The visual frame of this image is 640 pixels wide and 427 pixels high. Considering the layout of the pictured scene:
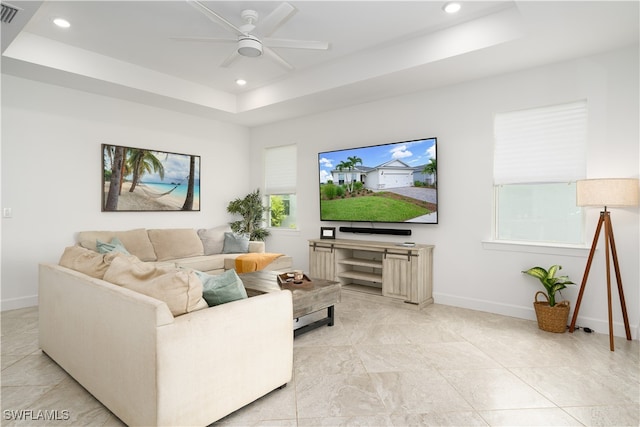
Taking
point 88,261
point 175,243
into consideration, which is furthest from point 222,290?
point 175,243

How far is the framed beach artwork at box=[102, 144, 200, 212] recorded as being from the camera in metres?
4.86

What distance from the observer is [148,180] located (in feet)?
17.2

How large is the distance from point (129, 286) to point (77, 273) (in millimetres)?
676

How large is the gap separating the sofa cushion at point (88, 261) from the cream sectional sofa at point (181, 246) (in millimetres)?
1871

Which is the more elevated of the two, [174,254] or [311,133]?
[311,133]

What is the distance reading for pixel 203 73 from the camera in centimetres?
476

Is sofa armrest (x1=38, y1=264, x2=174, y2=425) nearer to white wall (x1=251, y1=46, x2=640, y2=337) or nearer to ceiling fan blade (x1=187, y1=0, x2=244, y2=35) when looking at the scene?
ceiling fan blade (x1=187, y1=0, x2=244, y2=35)

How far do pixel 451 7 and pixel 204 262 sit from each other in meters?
4.04

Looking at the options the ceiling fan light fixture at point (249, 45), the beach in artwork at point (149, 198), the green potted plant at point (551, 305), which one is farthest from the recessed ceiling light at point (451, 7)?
the beach in artwork at point (149, 198)

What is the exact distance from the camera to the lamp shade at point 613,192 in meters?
3.04

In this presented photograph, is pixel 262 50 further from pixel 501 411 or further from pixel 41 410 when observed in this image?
pixel 501 411

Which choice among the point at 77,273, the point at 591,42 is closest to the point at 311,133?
the point at 591,42

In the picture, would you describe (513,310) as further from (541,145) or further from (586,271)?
(541,145)

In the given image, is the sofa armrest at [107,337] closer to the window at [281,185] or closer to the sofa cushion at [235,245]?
the sofa cushion at [235,245]
